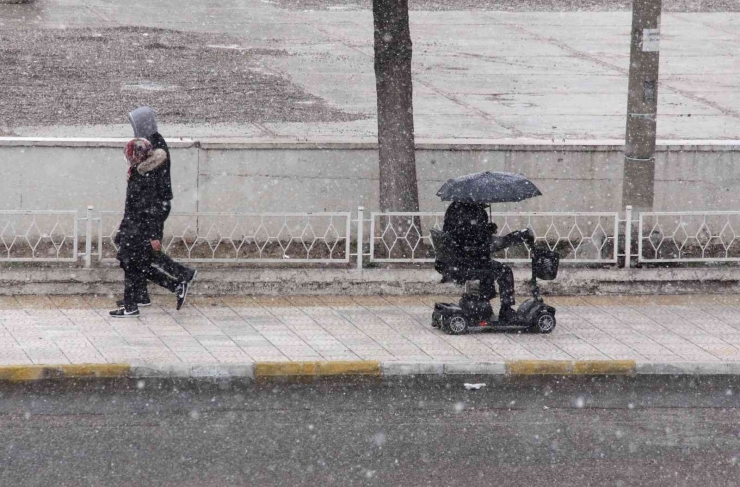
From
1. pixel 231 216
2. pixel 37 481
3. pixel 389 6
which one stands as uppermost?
pixel 389 6

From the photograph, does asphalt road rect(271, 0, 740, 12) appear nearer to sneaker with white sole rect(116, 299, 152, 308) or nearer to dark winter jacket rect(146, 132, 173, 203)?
dark winter jacket rect(146, 132, 173, 203)

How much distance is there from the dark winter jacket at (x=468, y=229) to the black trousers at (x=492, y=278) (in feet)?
0.42

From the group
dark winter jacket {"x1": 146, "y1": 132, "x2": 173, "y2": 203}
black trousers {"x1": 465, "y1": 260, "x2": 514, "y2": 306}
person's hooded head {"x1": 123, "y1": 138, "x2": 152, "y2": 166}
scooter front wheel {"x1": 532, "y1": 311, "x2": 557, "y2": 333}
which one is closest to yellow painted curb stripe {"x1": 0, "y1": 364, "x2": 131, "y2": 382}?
dark winter jacket {"x1": 146, "y1": 132, "x2": 173, "y2": 203}

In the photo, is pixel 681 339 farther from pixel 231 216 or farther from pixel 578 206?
pixel 231 216

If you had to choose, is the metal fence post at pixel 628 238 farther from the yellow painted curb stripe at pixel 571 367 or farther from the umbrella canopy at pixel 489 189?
the yellow painted curb stripe at pixel 571 367

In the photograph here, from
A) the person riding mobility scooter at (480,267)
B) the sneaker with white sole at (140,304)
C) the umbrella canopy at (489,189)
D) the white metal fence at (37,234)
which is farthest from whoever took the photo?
the white metal fence at (37,234)

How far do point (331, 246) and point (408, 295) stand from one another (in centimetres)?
148

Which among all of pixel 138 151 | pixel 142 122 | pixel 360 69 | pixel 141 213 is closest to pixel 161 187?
pixel 141 213

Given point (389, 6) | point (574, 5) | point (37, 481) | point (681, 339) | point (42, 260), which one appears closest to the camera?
point (37, 481)

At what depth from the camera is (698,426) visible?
28.9 ft

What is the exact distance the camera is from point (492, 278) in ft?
36.6

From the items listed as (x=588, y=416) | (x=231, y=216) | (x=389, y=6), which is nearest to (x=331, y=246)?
(x=231, y=216)

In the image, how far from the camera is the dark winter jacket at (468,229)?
36.0 feet

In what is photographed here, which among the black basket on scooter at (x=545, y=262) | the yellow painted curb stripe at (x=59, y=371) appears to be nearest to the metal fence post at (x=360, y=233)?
the black basket on scooter at (x=545, y=262)
